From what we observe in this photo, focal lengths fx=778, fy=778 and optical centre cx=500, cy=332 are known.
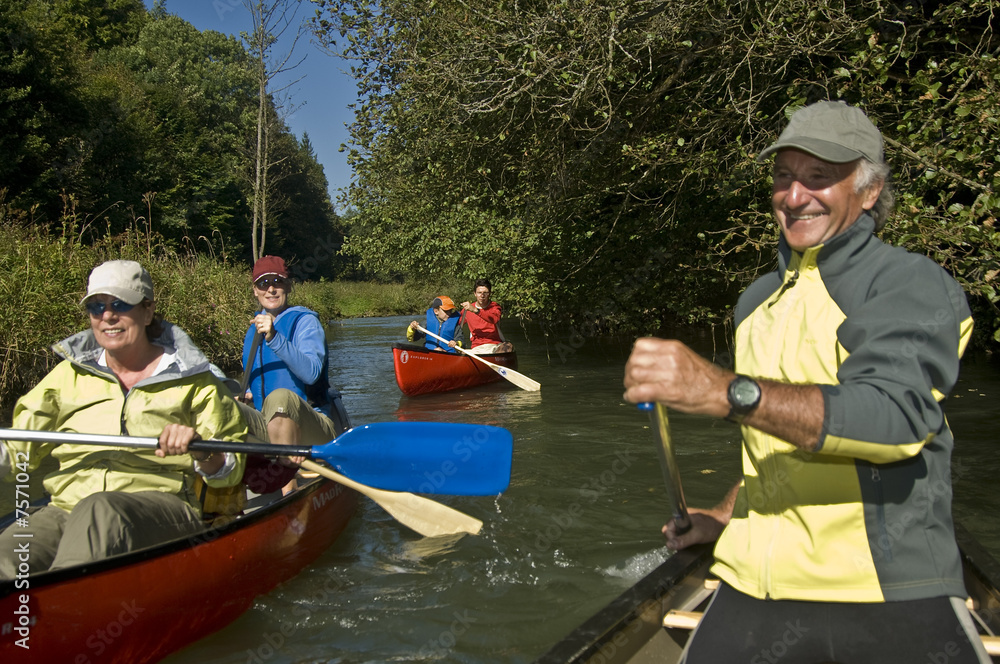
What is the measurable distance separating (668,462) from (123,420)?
2.43 meters

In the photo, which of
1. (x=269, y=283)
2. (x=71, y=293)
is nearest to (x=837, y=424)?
(x=269, y=283)

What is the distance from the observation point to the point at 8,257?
7328 mm

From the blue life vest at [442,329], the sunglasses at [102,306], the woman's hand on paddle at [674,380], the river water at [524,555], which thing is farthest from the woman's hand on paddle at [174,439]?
the blue life vest at [442,329]

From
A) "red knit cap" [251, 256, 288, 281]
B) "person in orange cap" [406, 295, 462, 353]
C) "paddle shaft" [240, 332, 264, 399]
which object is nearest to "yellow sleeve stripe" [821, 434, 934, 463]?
"red knit cap" [251, 256, 288, 281]

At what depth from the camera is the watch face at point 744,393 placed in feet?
4.29

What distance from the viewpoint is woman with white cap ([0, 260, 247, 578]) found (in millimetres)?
3059

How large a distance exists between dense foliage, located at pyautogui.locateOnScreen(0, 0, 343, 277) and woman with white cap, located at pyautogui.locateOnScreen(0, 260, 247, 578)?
194 inches

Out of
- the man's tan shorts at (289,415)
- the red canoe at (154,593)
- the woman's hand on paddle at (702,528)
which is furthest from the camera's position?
the man's tan shorts at (289,415)

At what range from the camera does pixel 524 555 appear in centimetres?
459

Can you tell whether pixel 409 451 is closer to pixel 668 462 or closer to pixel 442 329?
pixel 668 462

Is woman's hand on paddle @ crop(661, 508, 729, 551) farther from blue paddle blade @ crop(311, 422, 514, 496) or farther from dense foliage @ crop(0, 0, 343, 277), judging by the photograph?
dense foliage @ crop(0, 0, 343, 277)

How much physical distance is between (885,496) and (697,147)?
272 inches

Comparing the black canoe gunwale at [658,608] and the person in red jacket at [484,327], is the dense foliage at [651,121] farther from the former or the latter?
the black canoe gunwale at [658,608]

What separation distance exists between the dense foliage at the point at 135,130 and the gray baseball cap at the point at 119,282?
4.95 m
